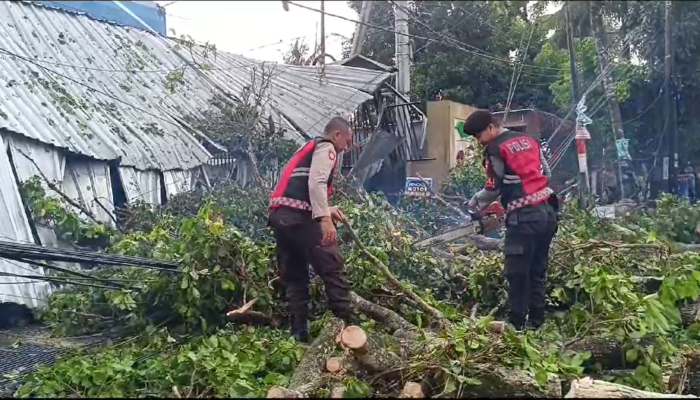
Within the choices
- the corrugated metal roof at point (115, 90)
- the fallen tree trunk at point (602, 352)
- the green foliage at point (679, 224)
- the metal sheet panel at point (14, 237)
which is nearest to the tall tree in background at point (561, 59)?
the corrugated metal roof at point (115, 90)

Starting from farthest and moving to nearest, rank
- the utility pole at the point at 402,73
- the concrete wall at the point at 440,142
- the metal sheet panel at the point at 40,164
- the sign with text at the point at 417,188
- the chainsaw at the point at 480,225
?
the utility pole at the point at 402,73 < the concrete wall at the point at 440,142 < the sign with text at the point at 417,188 < the metal sheet panel at the point at 40,164 < the chainsaw at the point at 480,225

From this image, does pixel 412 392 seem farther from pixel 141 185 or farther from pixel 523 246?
pixel 141 185

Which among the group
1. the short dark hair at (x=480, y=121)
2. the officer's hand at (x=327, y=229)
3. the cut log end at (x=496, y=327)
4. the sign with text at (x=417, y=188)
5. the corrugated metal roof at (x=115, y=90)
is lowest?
the cut log end at (x=496, y=327)

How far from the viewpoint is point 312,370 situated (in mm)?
3809

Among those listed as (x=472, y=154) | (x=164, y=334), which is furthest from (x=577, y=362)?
(x=472, y=154)

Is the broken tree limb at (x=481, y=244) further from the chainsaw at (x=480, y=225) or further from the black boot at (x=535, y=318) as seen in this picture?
the black boot at (x=535, y=318)

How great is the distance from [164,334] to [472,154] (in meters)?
7.25

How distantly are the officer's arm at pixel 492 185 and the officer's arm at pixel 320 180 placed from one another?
1104mm

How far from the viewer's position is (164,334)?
5.29 metres

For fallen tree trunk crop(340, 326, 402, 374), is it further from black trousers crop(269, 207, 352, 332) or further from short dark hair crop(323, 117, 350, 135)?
short dark hair crop(323, 117, 350, 135)

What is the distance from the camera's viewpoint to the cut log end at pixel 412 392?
3445mm

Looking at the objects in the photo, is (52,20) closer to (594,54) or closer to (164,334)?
(164,334)

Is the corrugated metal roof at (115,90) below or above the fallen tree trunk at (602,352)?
above

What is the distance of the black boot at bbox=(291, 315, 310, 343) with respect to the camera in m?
5.00
